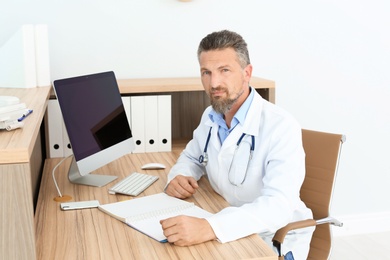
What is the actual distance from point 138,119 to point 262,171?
0.92 m

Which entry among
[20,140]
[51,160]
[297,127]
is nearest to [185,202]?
[297,127]

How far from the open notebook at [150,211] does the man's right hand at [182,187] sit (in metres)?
0.02

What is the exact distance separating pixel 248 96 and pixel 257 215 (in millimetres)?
576

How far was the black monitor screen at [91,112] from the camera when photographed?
1.99 meters

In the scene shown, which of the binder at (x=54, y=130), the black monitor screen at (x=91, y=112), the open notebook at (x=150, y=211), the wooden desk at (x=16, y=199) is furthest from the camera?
the binder at (x=54, y=130)

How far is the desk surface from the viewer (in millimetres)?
1476

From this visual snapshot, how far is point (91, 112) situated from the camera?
212cm

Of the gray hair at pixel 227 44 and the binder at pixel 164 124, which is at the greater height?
the gray hair at pixel 227 44

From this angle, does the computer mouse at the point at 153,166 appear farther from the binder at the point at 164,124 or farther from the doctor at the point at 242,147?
the binder at the point at 164,124

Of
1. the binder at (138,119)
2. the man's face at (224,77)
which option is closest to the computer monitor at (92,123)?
the binder at (138,119)

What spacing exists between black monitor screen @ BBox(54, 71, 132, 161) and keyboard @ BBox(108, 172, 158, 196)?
16 centimetres

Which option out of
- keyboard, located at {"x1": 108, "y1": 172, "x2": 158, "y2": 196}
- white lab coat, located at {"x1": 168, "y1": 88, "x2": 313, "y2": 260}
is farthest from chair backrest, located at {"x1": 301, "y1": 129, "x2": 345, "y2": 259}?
keyboard, located at {"x1": 108, "y1": 172, "x2": 158, "y2": 196}

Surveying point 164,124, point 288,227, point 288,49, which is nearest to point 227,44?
point 288,227

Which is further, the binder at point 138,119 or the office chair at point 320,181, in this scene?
the binder at point 138,119
